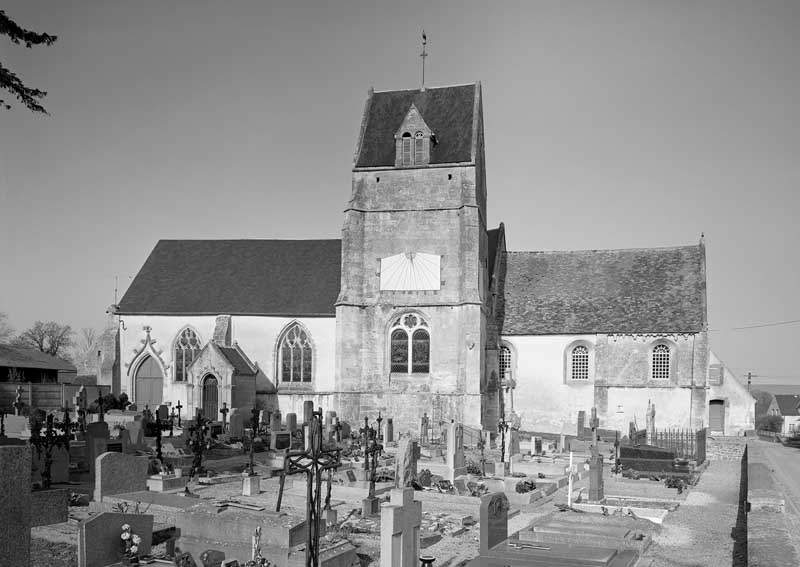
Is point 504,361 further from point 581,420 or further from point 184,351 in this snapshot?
point 184,351

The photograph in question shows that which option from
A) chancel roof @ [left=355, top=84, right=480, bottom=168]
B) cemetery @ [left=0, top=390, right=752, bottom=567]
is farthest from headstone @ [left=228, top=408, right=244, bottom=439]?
chancel roof @ [left=355, top=84, right=480, bottom=168]

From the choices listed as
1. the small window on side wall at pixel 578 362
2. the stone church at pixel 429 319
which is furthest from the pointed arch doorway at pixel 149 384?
the small window on side wall at pixel 578 362

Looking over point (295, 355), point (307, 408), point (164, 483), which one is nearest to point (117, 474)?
point (164, 483)

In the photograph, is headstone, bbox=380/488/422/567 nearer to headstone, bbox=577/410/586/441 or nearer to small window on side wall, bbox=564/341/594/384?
headstone, bbox=577/410/586/441

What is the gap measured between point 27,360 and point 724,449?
43.8 metres

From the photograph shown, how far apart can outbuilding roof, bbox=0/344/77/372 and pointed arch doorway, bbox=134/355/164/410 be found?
13694 mm

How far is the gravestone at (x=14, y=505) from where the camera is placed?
7.46m

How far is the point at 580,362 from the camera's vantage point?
4062 cm

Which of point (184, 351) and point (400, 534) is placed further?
point (184, 351)

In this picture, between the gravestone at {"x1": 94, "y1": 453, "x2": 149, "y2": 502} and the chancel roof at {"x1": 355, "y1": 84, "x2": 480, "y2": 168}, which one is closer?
the gravestone at {"x1": 94, "y1": 453, "x2": 149, "y2": 502}

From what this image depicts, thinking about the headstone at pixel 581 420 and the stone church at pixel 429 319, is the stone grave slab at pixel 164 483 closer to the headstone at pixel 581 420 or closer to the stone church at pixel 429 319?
the stone church at pixel 429 319

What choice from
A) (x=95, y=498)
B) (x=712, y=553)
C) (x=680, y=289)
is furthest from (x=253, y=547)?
(x=680, y=289)

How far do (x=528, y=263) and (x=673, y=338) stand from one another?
30.6ft

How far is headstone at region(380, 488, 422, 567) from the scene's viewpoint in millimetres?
11602
